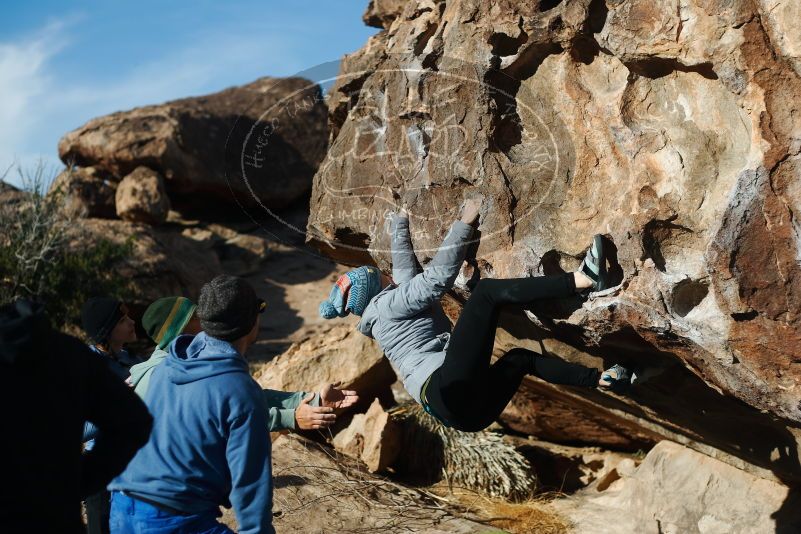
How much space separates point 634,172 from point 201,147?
41.9ft

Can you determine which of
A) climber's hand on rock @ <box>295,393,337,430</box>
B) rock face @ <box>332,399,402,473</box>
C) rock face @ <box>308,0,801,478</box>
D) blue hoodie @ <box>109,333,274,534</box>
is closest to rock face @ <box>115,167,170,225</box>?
rock face @ <box>332,399,402,473</box>

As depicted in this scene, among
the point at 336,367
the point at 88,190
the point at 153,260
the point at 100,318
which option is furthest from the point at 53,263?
the point at 100,318

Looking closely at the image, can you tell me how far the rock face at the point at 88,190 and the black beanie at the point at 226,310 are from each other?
1230 cm

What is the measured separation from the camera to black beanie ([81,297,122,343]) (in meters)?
4.47

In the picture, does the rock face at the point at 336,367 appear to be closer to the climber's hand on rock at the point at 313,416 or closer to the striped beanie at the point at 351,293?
the striped beanie at the point at 351,293

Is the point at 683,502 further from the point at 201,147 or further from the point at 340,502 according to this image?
the point at 201,147

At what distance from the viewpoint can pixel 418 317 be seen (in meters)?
4.67

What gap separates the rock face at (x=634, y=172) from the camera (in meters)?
3.68

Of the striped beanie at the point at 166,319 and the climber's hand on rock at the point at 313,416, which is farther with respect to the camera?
the striped beanie at the point at 166,319

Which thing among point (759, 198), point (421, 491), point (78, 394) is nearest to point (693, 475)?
point (421, 491)

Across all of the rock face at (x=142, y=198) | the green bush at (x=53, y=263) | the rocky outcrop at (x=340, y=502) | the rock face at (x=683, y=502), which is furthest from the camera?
the rock face at (x=142, y=198)

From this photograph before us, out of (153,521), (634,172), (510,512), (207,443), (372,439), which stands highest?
(634,172)

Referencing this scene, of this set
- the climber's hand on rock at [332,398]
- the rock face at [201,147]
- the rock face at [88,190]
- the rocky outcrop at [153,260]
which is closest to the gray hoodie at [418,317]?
the climber's hand on rock at [332,398]

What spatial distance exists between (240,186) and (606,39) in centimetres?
1225
